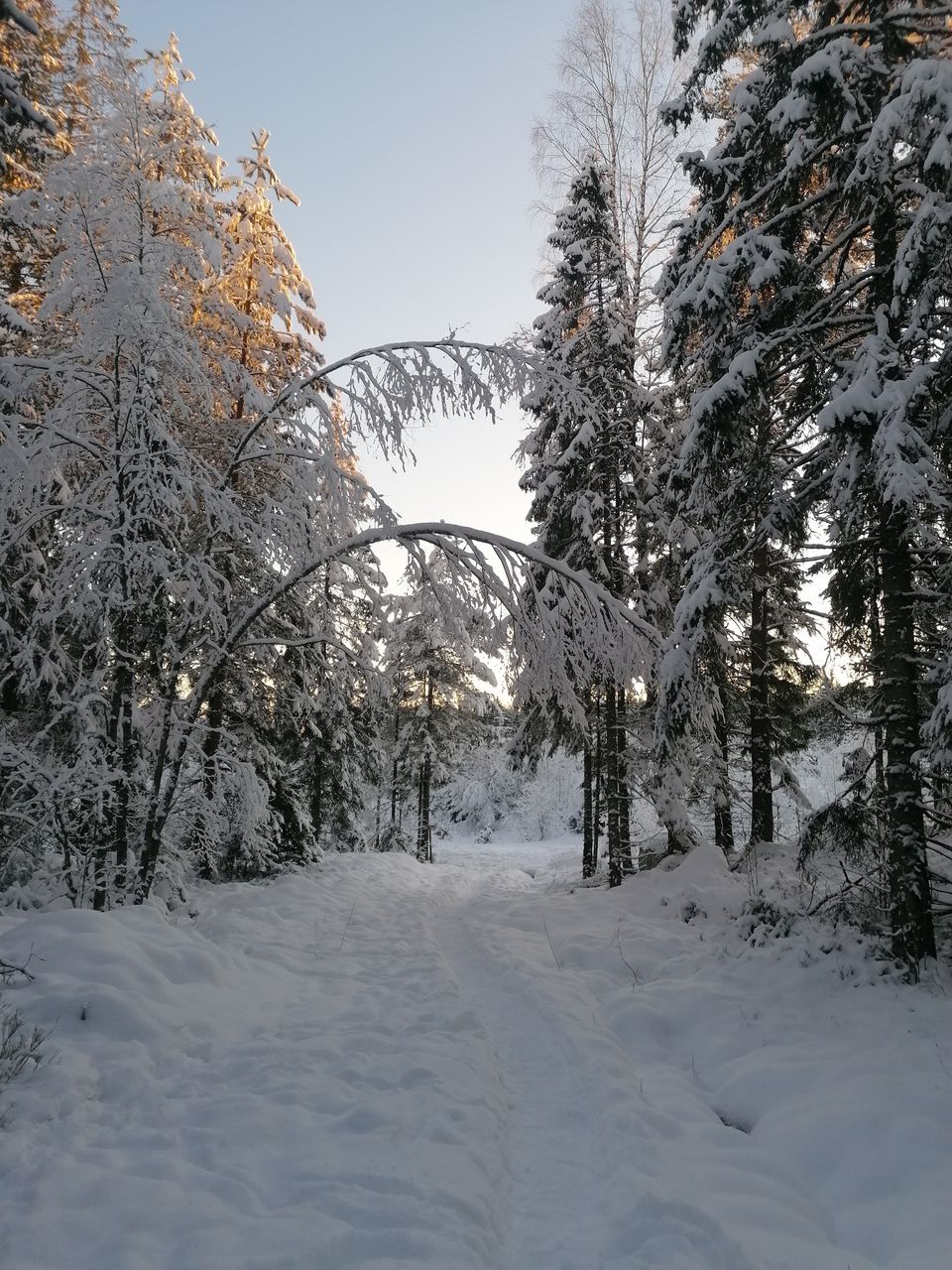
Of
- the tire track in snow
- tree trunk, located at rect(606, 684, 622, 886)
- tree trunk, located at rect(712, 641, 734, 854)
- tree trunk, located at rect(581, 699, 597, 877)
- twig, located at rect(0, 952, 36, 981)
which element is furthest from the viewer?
tree trunk, located at rect(581, 699, 597, 877)

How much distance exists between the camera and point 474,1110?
4.23 meters

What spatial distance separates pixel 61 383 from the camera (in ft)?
23.0

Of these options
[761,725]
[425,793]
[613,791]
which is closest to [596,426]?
[761,725]

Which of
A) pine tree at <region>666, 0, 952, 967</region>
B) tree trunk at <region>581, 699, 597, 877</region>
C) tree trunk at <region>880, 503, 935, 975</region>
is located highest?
pine tree at <region>666, 0, 952, 967</region>

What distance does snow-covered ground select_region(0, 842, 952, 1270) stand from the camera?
307 centimetres

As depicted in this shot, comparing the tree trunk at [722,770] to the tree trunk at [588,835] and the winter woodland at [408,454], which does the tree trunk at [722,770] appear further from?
the tree trunk at [588,835]

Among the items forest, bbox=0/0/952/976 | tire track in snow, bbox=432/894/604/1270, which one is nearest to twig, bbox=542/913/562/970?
tire track in snow, bbox=432/894/604/1270

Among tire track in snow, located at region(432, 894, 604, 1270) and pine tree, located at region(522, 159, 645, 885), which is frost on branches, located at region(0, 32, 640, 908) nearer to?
tire track in snow, located at region(432, 894, 604, 1270)

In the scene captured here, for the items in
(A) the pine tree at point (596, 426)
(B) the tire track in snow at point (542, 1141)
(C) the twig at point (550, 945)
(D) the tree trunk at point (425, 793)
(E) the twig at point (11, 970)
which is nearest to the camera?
(B) the tire track in snow at point (542, 1141)

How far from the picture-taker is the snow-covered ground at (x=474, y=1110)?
307 centimetres

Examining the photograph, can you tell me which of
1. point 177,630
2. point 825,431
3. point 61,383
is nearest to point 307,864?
point 177,630

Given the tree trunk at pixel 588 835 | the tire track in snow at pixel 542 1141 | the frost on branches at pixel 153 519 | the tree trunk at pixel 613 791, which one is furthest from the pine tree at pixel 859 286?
the tree trunk at pixel 588 835

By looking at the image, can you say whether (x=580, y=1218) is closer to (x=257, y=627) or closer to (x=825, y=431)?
(x=825, y=431)

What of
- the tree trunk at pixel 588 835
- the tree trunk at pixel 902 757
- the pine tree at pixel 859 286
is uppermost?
the pine tree at pixel 859 286
